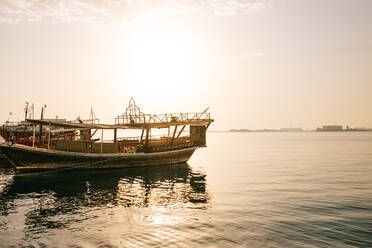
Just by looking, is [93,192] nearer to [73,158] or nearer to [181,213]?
[181,213]

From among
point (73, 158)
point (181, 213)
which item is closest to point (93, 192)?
point (181, 213)

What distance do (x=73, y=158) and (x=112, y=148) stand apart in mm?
4023

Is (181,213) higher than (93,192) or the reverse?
higher

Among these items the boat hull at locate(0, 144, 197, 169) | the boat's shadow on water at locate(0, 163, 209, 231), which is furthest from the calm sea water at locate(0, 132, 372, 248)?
the boat hull at locate(0, 144, 197, 169)

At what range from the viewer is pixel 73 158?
2248 centimetres

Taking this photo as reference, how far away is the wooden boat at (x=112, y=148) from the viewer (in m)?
20.7

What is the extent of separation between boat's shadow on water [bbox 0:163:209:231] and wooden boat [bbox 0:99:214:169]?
1.20 metres

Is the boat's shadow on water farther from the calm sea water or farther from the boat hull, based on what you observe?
the boat hull

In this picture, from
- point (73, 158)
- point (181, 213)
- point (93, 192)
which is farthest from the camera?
point (73, 158)

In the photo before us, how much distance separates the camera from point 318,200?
14469 mm

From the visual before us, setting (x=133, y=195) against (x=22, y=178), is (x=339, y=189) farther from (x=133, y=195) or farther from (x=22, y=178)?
(x=22, y=178)

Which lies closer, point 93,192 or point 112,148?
point 93,192

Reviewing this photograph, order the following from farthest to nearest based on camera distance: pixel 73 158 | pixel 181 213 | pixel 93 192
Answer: pixel 73 158
pixel 93 192
pixel 181 213

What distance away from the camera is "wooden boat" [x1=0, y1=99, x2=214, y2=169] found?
20719 mm
